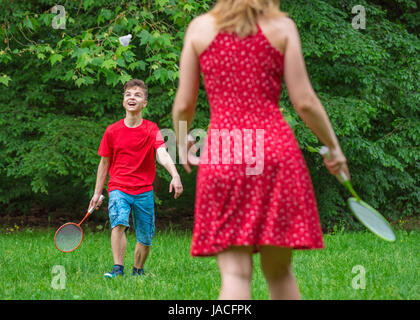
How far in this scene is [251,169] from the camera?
2471 millimetres

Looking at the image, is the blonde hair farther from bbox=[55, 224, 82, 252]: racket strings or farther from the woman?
bbox=[55, 224, 82, 252]: racket strings

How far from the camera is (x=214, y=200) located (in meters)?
2.48

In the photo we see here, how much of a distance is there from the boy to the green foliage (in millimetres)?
2482

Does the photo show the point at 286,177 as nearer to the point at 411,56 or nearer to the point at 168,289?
the point at 168,289

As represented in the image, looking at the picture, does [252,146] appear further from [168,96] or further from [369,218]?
[168,96]

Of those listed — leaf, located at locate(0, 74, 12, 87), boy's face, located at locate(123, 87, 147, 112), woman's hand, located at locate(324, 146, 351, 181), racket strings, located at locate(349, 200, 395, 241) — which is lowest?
racket strings, located at locate(349, 200, 395, 241)

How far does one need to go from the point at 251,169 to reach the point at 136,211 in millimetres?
3225

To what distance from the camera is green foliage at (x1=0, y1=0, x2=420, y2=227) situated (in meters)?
9.27

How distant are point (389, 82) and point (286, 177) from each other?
905 cm

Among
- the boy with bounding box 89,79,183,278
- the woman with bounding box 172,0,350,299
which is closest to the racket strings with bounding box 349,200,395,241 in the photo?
the woman with bounding box 172,0,350,299

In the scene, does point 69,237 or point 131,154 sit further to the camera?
point 69,237

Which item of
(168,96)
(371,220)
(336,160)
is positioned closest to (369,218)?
(371,220)

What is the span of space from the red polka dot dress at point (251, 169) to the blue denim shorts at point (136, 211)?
117 inches

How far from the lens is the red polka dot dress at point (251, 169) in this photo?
2457 mm
